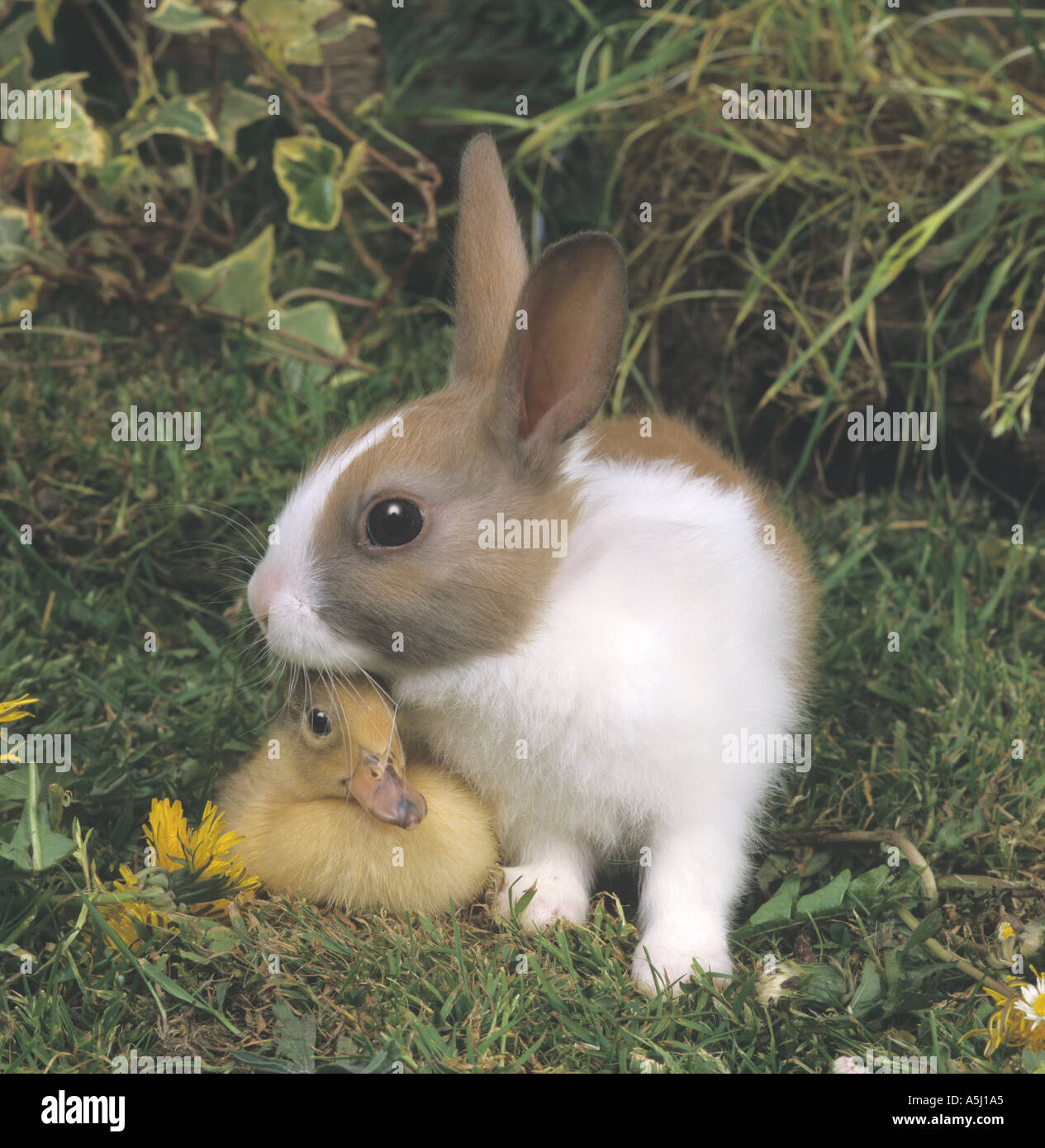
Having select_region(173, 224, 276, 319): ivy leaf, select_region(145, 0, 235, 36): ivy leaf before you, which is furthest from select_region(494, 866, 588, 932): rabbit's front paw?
select_region(145, 0, 235, 36): ivy leaf

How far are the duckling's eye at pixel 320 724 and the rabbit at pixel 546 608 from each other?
186mm

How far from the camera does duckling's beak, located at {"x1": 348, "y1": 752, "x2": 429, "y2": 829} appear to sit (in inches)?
112

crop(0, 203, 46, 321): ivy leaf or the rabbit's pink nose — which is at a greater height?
crop(0, 203, 46, 321): ivy leaf

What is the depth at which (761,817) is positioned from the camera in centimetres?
332

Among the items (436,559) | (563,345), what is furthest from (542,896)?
(563,345)

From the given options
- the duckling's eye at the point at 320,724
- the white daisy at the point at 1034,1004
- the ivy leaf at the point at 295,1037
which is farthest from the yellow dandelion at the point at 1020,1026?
the duckling's eye at the point at 320,724

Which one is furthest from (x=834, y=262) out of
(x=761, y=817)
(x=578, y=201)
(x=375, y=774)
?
(x=375, y=774)

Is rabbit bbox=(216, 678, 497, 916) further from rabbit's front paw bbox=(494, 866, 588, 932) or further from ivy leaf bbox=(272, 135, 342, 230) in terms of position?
ivy leaf bbox=(272, 135, 342, 230)

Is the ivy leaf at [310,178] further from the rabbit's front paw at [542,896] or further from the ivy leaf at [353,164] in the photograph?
the rabbit's front paw at [542,896]

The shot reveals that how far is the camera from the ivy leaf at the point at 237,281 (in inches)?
195

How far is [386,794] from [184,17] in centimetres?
327

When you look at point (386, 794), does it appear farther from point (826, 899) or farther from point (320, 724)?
point (826, 899)

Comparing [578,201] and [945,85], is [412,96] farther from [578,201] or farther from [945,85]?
[945,85]

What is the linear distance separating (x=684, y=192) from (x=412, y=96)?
1.42 meters
